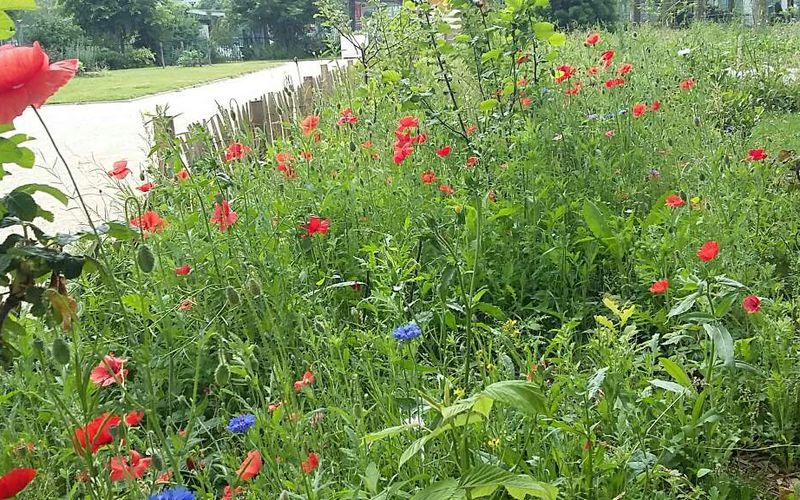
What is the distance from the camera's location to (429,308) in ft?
7.82

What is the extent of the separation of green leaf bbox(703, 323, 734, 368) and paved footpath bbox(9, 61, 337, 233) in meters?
2.60

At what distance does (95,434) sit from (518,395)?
2.24ft

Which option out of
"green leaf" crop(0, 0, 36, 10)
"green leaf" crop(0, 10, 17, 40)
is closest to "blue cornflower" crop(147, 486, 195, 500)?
"green leaf" crop(0, 10, 17, 40)

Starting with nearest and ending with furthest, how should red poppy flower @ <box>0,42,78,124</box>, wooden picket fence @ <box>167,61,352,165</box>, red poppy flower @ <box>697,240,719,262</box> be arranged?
red poppy flower @ <box>0,42,78,124</box> < red poppy flower @ <box>697,240,719,262</box> < wooden picket fence @ <box>167,61,352,165</box>

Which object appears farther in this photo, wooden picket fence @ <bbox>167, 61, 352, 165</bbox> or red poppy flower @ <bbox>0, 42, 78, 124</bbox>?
wooden picket fence @ <bbox>167, 61, 352, 165</bbox>

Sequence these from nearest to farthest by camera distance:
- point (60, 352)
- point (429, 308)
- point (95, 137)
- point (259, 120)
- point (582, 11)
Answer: point (60, 352) < point (429, 308) < point (259, 120) < point (95, 137) < point (582, 11)

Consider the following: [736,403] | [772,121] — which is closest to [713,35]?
[772,121]

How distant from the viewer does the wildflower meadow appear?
130 centimetres

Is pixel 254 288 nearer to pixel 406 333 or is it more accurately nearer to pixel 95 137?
pixel 406 333

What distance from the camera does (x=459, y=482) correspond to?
1104mm

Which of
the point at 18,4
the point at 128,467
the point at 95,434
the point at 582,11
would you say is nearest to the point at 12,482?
the point at 95,434

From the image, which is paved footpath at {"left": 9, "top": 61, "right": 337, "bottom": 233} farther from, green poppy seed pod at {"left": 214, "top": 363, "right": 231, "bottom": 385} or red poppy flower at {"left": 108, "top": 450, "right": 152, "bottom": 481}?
green poppy seed pod at {"left": 214, "top": 363, "right": 231, "bottom": 385}

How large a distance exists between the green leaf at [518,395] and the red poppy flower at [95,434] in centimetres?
61

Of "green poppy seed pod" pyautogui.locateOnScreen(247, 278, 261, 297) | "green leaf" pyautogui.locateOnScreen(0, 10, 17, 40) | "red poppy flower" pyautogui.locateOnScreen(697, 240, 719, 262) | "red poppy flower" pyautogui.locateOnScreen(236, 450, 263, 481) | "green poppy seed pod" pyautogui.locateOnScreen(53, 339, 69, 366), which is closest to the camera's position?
"green leaf" pyautogui.locateOnScreen(0, 10, 17, 40)
